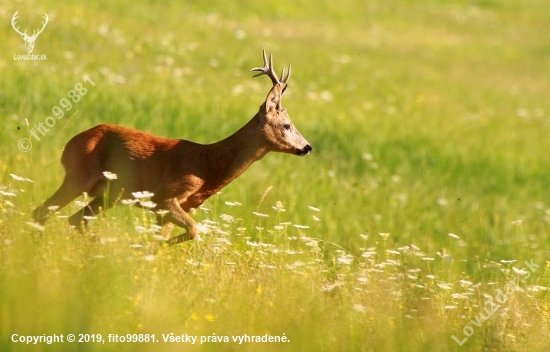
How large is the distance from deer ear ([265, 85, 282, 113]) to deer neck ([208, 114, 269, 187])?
0.12 metres

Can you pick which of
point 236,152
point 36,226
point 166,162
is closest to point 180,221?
point 166,162

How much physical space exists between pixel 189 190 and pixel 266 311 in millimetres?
1808

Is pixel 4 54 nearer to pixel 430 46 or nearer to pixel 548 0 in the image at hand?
pixel 430 46

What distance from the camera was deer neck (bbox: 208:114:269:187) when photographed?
689 centimetres

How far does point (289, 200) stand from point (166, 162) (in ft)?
8.50

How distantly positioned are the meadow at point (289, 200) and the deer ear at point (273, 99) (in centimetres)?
71

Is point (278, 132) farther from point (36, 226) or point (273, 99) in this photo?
point (36, 226)

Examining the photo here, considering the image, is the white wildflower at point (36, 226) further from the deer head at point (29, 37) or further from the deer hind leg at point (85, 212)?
the deer head at point (29, 37)

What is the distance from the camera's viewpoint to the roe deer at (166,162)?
656cm

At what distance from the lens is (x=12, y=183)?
23.1ft

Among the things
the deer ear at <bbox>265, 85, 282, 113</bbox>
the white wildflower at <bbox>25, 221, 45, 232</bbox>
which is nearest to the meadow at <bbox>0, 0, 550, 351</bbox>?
the white wildflower at <bbox>25, 221, 45, 232</bbox>

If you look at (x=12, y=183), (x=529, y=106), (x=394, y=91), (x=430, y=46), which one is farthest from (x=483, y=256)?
(x=430, y=46)

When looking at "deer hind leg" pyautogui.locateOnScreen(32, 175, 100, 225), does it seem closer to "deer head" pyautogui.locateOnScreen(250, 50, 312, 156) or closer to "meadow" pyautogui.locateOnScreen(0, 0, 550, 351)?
"meadow" pyautogui.locateOnScreen(0, 0, 550, 351)

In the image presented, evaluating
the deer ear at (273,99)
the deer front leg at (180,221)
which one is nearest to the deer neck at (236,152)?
the deer ear at (273,99)
